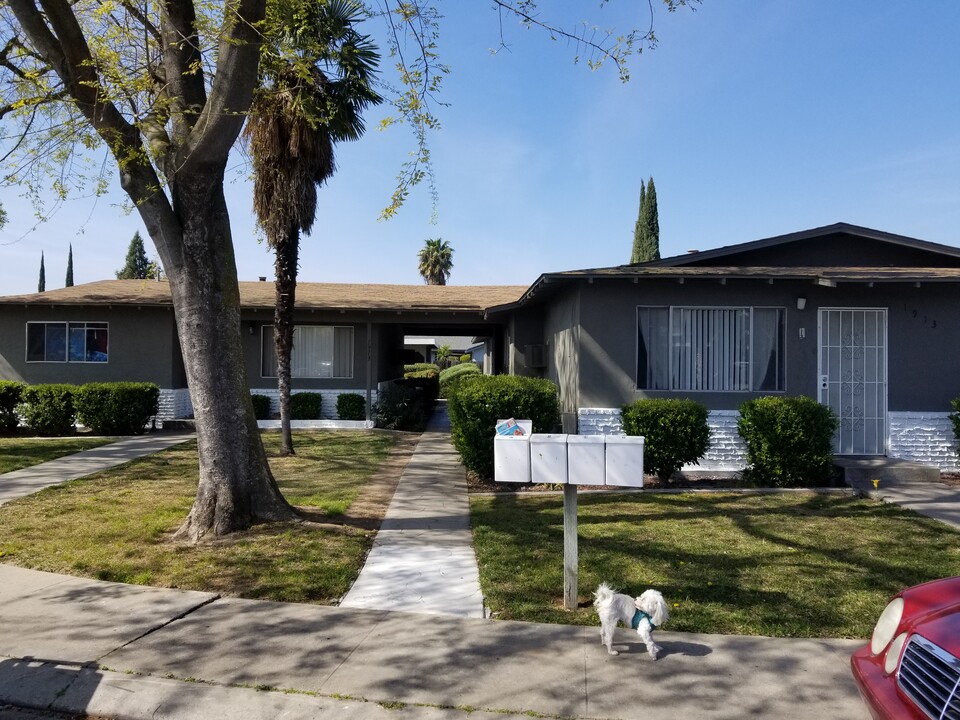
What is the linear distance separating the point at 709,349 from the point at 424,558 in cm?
663

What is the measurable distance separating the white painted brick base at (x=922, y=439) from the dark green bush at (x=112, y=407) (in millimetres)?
15189

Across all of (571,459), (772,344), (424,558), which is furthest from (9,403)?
(772,344)

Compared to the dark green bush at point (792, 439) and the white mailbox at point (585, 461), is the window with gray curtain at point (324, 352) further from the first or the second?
the white mailbox at point (585, 461)

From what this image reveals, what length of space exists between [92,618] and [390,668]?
2384 mm

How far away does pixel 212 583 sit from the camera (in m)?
5.67

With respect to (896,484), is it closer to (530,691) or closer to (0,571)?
(530,691)

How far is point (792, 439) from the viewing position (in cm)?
954

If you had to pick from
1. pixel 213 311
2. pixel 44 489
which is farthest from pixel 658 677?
pixel 44 489

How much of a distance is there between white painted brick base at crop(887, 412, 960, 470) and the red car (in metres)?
8.92

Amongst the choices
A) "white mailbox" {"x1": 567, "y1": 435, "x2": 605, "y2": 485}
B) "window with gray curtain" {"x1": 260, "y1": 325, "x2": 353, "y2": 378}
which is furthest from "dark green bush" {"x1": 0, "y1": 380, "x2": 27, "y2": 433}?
"white mailbox" {"x1": 567, "y1": 435, "x2": 605, "y2": 485}

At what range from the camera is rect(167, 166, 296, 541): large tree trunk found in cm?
691

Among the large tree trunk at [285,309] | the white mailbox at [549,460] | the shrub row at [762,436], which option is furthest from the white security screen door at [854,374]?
the large tree trunk at [285,309]

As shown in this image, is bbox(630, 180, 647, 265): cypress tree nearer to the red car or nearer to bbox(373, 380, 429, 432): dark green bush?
bbox(373, 380, 429, 432): dark green bush

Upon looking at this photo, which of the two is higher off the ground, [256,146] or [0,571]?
[256,146]
